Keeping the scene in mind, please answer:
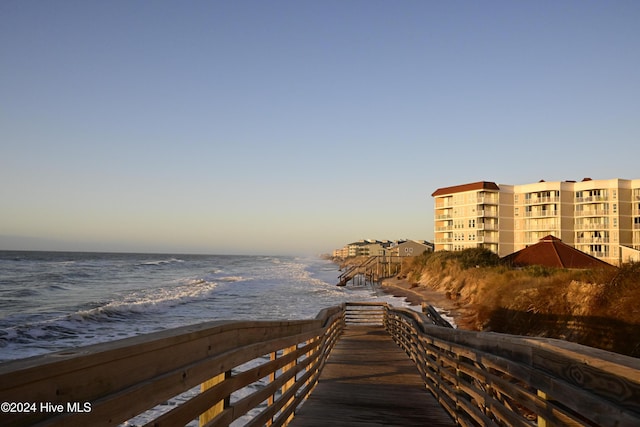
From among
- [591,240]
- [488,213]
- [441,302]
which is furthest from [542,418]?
[591,240]

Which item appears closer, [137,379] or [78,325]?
[137,379]

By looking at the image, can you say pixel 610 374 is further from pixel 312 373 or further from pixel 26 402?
pixel 312 373

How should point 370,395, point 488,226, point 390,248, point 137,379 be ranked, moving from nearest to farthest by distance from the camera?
1. point 137,379
2. point 370,395
3. point 488,226
4. point 390,248

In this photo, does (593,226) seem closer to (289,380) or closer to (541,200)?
(541,200)

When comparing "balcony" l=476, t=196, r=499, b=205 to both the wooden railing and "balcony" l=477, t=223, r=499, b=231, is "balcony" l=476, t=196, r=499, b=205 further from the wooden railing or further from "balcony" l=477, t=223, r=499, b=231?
the wooden railing

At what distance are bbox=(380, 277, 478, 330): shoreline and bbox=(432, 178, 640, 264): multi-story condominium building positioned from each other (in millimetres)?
15307

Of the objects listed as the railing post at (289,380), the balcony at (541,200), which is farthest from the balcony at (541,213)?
the railing post at (289,380)

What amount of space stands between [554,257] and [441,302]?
7040 millimetres

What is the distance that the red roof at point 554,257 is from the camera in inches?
977

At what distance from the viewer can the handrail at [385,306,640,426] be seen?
2.08 meters

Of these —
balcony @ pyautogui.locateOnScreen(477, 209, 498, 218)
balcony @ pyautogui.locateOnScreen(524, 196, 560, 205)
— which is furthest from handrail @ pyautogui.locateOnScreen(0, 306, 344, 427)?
balcony @ pyautogui.locateOnScreen(524, 196, 560, 205)

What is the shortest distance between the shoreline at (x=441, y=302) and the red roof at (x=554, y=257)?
4.67 metres

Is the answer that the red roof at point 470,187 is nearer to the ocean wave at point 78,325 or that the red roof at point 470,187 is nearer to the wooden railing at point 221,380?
the ocean wave at point 78,325

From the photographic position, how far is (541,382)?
279 centimetres
